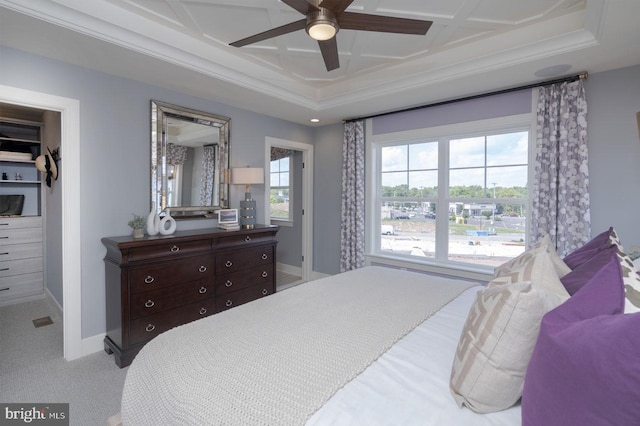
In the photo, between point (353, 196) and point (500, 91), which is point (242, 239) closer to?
point (353, 196)

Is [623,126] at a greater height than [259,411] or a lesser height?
greater

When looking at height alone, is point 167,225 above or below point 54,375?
above

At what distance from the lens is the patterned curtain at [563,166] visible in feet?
9.11

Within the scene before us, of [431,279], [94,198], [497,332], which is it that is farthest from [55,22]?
[431,279]

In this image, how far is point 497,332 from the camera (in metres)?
0.89

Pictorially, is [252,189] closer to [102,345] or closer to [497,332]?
[102,345]

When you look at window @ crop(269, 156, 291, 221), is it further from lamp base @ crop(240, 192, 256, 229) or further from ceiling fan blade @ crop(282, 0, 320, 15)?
ceiling fan blade @ crop(282, 0, 320, 15)

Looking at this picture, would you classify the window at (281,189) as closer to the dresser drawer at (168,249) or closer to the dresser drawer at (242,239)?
the dresser drawer at (242,239)

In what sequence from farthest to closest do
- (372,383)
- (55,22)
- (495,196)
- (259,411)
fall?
(495,196), (55,22), (372,383), (259,411)

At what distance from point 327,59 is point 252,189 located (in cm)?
237

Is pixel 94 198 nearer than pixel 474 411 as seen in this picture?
No

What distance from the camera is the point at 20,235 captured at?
376 cm

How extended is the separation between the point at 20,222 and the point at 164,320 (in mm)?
2717

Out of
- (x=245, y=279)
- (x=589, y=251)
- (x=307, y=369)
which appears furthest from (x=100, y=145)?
(x=589, y=251)
